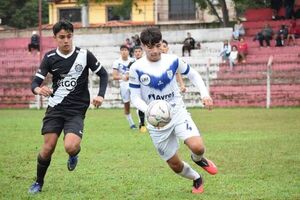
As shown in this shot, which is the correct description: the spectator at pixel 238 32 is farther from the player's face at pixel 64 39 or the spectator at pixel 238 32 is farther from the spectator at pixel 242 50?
the player's face at pixel 64 39

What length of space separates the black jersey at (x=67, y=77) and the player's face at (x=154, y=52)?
36.5 inches

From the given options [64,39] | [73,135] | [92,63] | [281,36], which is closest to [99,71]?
[92,63]

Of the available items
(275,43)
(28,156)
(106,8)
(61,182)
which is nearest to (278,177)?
(61,182)

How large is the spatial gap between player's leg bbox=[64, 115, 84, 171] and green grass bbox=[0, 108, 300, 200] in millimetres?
470

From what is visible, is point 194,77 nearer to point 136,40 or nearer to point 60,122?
point 60,122

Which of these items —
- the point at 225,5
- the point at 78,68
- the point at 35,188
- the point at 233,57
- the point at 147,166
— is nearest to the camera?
the point at 35,188

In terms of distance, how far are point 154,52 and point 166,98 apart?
56 cm

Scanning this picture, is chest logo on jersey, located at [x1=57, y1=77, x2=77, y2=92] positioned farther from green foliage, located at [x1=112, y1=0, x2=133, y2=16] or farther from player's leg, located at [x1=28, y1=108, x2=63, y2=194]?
green foliage, located at [x1=112, y1=0, x2=133, y2=16]

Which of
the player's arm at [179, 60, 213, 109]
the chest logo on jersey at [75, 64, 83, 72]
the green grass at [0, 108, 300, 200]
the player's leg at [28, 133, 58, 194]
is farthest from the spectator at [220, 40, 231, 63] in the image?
the player's leg at [28, 133, 58, 194]

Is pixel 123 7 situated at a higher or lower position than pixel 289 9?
higher

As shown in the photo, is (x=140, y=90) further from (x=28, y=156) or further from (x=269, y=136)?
(x=269, y=136)

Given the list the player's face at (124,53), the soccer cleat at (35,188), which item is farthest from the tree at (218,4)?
the soccer cleat at (35,188)

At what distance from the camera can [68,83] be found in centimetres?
866

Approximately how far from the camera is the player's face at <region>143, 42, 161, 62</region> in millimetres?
8188
